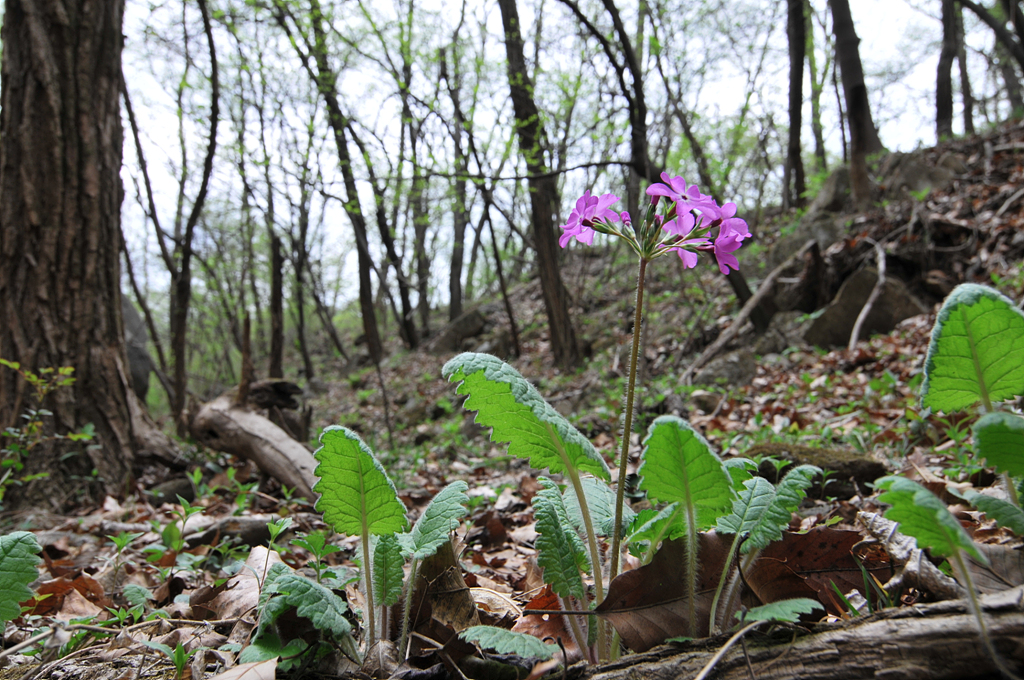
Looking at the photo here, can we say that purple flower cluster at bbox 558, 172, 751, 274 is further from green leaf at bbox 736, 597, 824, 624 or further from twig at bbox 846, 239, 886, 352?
twig at bbox 846, 239, 886, 352

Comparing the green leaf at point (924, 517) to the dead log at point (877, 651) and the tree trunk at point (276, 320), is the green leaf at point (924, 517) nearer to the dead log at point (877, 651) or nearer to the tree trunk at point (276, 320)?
the dead log at point (877, 651)

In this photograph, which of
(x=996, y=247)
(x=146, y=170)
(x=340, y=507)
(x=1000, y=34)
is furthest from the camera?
(x=1000, y=34)

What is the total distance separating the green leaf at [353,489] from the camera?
1.11 meters

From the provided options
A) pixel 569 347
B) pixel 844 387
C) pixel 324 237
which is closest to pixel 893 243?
pixel 844 387

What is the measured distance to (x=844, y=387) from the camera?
14.2 feet

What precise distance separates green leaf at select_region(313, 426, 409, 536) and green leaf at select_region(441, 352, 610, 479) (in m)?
0.27

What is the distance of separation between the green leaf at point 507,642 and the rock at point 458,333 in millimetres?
13078

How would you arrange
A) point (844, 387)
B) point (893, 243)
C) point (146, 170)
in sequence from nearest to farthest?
point (844, 387), point (893, 243), point (146, 170)

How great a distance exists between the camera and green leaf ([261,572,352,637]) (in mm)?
918

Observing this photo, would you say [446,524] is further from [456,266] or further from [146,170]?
[456,266]

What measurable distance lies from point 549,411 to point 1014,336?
80 centimetres

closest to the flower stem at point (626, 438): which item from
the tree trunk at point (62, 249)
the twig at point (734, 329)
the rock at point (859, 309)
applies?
the tree trunk at point (62, 249)

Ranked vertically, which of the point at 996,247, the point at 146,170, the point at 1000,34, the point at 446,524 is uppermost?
the point at 1000,34

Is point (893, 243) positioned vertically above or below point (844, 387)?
above
